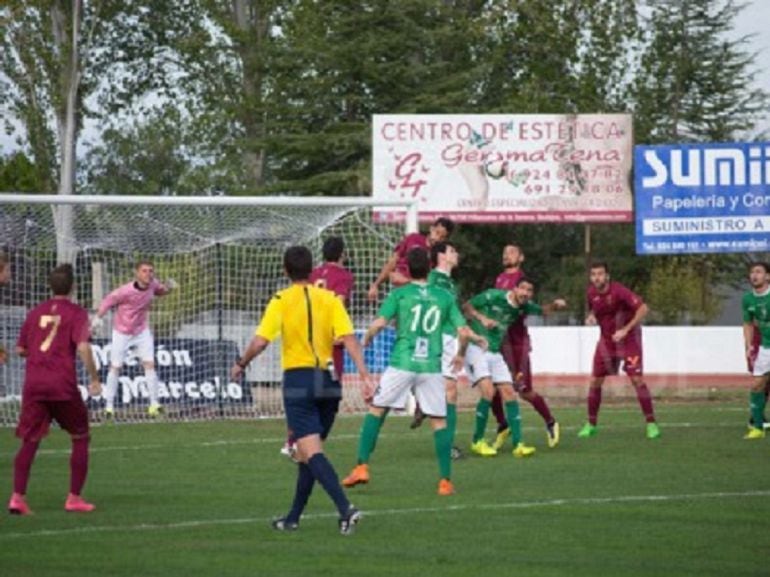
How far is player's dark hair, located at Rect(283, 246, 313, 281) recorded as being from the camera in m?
14.9

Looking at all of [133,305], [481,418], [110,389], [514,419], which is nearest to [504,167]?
[133,305]

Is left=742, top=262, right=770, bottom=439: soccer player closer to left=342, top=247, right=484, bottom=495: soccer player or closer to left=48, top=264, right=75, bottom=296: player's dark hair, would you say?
left=342, top=247, right=484, bottom=495: soccer player

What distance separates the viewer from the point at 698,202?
128ft

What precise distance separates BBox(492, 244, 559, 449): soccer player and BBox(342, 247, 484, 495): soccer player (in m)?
4.53

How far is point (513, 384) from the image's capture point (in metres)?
22.8

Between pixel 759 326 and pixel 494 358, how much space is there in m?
4.27

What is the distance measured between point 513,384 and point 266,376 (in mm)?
9844

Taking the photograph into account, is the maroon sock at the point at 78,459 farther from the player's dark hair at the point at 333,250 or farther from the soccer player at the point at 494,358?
the soccer player at the point at 494,358

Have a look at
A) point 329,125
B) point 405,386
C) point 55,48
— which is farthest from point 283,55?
point 405,386

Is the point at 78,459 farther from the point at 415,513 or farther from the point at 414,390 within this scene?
the point at 414,390

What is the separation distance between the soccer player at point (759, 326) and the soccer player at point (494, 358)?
135 inches

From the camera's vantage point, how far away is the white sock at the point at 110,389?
28.7 m

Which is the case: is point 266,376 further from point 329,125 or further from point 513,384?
point 329,125

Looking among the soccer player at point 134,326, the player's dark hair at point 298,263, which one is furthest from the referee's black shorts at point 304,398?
the soccer player at point 134,326
